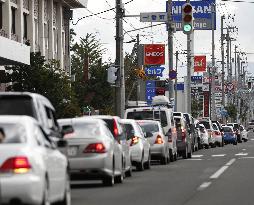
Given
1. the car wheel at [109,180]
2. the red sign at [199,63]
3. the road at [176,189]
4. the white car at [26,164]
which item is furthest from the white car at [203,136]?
the red sign at [199,63]

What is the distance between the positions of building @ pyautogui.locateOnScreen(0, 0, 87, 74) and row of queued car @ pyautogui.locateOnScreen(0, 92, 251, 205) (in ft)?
23.1

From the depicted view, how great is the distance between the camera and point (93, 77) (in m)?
87.1

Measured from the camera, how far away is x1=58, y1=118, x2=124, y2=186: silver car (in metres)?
22.4

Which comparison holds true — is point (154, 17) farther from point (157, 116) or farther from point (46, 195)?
point (46, 195)

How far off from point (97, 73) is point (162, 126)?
49.5m

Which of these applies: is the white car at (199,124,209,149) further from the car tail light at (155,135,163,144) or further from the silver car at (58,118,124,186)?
the silver car at (58,118,124,186)

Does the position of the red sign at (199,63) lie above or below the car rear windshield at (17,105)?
above

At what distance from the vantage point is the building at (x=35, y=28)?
1692 inches

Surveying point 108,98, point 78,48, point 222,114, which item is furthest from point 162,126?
point 222,114

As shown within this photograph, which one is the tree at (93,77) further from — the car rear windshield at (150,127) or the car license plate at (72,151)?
the car license plate at (72,151)

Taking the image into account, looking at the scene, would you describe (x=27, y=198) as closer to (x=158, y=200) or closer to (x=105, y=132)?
(x=158, y=200)

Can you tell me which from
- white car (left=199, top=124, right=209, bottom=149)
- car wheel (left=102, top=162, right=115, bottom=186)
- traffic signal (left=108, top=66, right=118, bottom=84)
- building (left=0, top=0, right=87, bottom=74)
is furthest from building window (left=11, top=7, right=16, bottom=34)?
car wheel (left=102, top=162, right=115, bottom=186)

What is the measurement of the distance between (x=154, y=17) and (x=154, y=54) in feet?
57.0

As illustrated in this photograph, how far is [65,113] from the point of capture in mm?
45438
